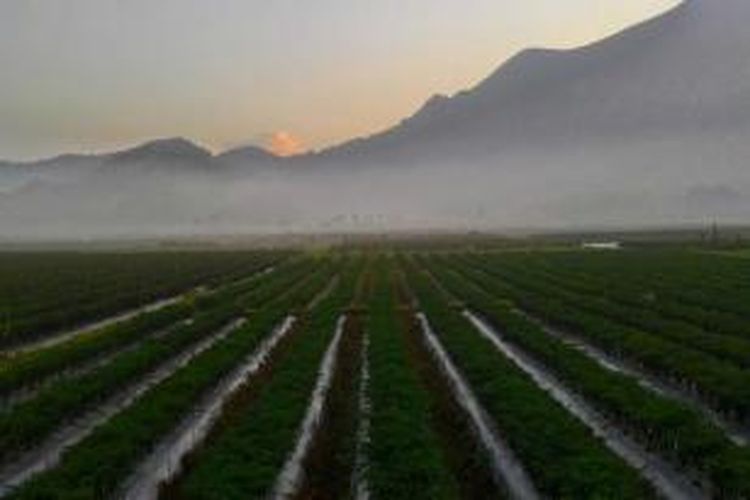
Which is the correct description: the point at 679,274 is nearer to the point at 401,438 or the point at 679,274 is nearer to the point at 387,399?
the point at 387,399

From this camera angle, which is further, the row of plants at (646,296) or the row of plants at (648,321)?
the row of plants at (646,296)

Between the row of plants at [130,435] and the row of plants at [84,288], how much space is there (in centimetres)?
1394

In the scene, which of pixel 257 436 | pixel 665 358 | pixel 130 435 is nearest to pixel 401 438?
pixel 257 436

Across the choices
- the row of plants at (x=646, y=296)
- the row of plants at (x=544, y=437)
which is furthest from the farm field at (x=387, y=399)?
the row of plants at (x=646, y=296)

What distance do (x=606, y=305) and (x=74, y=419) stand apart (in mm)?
28724

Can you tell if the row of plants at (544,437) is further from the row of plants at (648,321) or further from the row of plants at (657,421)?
the row of plants at (648,321)

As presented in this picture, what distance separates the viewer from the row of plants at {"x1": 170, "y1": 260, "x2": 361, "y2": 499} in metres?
17.5

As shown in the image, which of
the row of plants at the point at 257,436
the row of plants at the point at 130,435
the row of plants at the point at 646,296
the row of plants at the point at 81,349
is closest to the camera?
the row of plants at the point at 257,436

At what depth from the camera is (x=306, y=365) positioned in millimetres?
30828

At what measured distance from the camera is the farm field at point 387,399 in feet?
58.9

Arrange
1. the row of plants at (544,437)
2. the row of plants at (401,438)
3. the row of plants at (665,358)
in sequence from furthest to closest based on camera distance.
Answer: the row of plants at (665,358) → the row of plants at (401,438) → the row of plants at (544,437)

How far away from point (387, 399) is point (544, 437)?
5007mm

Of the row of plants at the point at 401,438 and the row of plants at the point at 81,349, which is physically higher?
the row of plants at the point at 401,438

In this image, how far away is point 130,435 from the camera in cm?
2139
